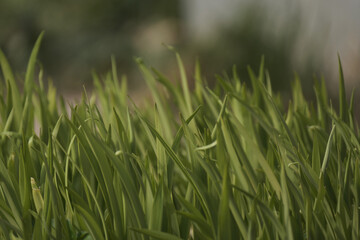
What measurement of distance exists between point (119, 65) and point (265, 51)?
15.4 ft

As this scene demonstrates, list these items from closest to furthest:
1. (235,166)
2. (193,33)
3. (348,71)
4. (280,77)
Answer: (235,166)
(348,71)
(280,77)
(193,33)

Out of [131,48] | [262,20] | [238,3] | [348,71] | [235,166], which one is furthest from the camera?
[131,48]

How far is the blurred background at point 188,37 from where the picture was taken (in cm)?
323

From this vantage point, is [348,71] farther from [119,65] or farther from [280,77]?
[119,65]

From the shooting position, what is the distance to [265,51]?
3.43 metres

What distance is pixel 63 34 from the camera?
26.3ft

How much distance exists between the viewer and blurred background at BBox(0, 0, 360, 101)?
3.23m

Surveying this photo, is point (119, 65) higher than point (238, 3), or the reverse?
point (238, 3)

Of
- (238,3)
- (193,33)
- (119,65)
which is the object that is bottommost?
(119,65)

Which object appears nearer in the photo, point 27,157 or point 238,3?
point 27,157

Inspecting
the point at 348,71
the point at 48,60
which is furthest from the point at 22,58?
the point at 348,71

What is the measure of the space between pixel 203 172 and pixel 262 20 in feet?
10.6

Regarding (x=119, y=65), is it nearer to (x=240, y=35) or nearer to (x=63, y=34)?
(x=63, y=34)

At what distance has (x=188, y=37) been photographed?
181 inches
